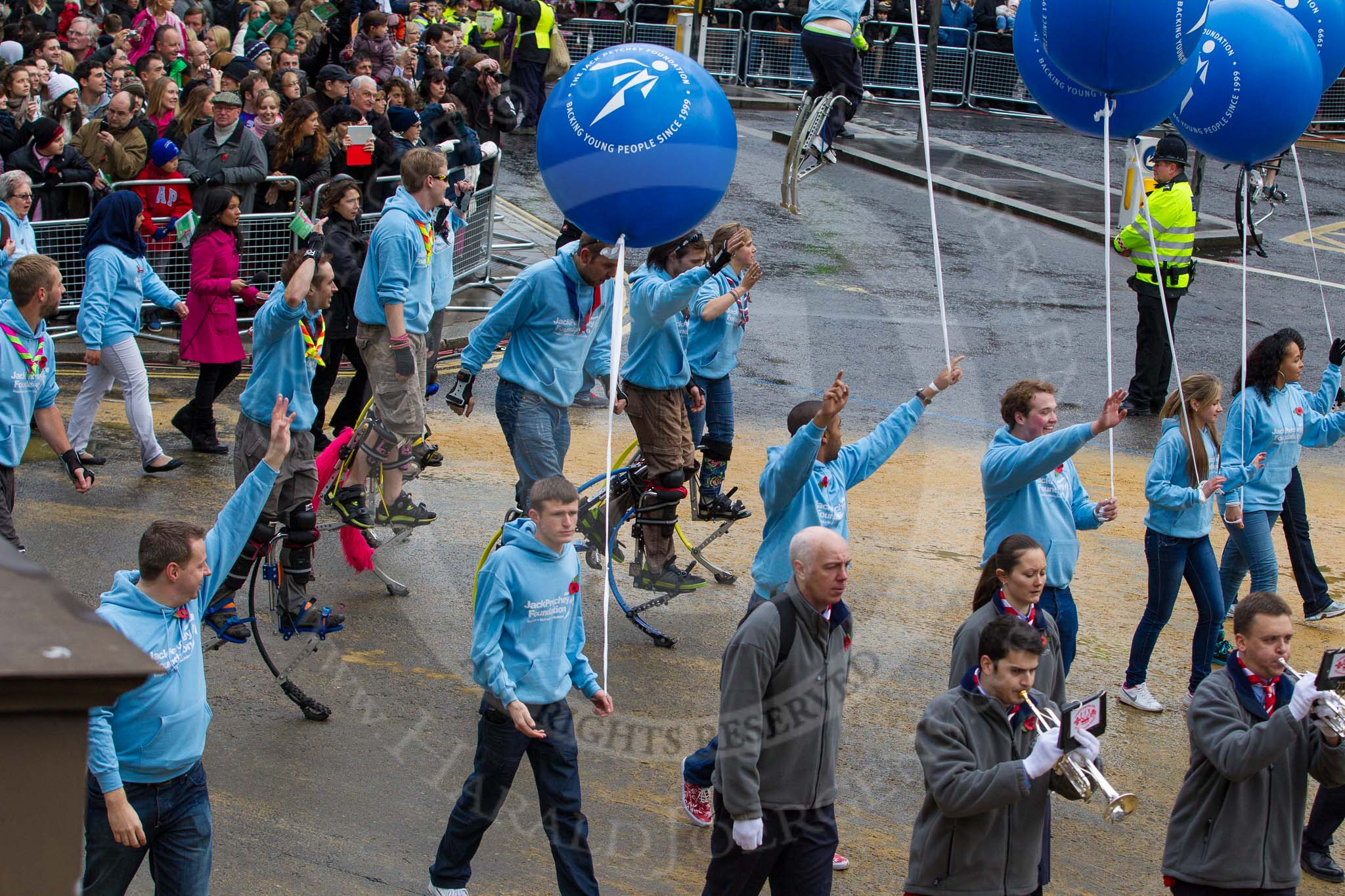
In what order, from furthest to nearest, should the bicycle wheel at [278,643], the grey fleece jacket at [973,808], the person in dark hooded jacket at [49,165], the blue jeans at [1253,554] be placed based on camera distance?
1. the person in dark hooded jacket at [49,165]
2. the blue jeans at [1253,554]
3. the bicycle wheel at [278,643]
4. the grey fleece jacket at [973,808]

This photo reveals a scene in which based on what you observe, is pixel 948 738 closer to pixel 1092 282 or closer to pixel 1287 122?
pixel 1287 122

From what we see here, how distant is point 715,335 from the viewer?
8617 mm

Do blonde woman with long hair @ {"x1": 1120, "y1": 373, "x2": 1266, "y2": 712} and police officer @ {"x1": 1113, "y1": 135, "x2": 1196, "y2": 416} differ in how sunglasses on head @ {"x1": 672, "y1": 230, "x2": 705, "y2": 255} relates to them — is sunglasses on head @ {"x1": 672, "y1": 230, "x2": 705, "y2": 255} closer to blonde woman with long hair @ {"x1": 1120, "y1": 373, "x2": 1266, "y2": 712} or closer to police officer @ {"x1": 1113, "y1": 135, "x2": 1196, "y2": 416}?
blonde woman with long hair @ {"x1": 1120, "y1": 373, "x2": 1266, "y2": 712}

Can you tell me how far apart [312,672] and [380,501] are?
5.30 ft

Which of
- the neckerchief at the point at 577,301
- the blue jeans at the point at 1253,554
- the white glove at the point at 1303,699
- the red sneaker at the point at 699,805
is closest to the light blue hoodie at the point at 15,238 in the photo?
the neckerchief at the point at 577,301

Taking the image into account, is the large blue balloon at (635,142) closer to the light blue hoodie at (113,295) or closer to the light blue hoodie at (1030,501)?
the light blue hoodie at (1030,501)

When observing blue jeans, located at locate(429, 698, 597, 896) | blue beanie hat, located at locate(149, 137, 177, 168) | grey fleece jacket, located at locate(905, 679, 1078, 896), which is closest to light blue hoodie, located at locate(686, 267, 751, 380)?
blue jeans, located at locate(429, 698, 597, 896)

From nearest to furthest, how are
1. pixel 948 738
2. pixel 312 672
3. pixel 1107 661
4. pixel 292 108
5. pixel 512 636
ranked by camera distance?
pixel 948 738 → pixel 512 636 → pixel 312 672 → pixel 1107 661 → pixel 292 108

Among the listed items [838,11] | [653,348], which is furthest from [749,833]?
[838,11]

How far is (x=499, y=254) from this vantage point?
1579 cm

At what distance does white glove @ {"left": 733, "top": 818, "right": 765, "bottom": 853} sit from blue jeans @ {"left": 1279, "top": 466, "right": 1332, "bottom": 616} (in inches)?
198

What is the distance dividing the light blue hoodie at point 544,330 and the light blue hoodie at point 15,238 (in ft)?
11.7

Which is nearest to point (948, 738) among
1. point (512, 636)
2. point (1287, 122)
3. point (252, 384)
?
point (512, 636)

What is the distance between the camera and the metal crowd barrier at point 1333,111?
1031 inches
